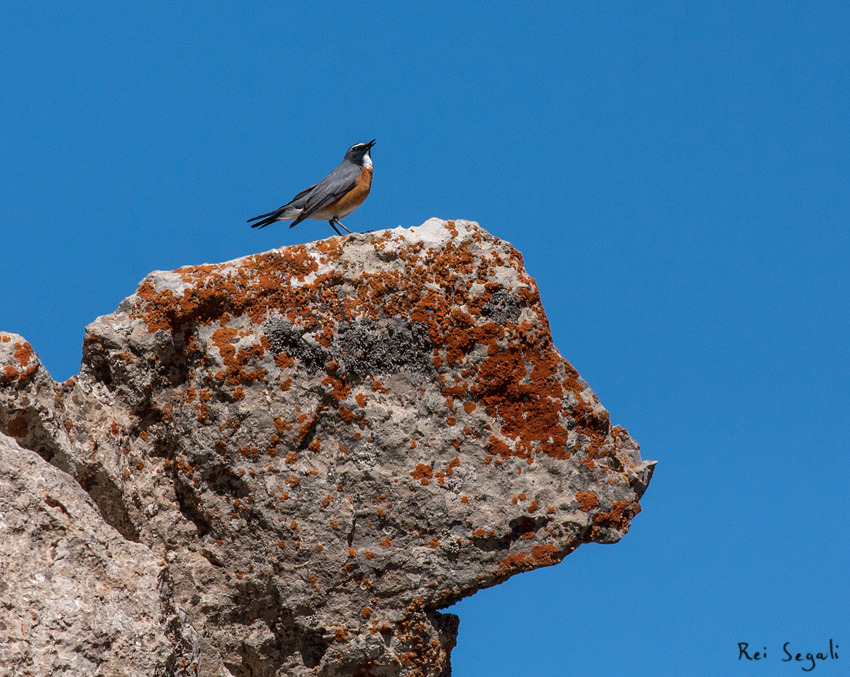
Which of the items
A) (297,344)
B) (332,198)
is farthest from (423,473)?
(332,198)

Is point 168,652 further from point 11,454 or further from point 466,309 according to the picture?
point 466,309

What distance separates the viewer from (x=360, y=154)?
10781mm

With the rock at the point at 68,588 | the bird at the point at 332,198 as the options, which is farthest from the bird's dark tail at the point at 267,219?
the rock at the point at 68,588

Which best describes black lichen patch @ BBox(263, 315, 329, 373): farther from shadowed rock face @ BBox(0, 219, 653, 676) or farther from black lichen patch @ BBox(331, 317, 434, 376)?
black lichen patch @ BBox(331, 317, 434, 376)

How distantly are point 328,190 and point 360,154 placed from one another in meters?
0.91

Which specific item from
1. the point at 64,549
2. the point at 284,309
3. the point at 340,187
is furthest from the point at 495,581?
the point at 340,187

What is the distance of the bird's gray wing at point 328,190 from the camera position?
10.0 meters

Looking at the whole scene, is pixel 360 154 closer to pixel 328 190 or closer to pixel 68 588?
pixel 328 190

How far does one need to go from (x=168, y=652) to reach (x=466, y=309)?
127 inches

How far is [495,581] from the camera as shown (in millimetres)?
7438

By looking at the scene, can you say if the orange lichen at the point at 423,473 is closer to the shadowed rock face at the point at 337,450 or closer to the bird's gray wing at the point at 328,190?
the shadowed rock face at the point at 337,450

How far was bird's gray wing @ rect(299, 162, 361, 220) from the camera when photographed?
10.0 metres

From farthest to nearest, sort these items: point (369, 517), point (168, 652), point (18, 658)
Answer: point (369, 517) → point (168, 652) → point (18, 658)

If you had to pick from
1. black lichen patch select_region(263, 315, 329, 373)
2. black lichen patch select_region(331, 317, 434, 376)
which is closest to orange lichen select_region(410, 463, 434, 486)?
black lichen patch select_region(331, 317, 434, 376)
